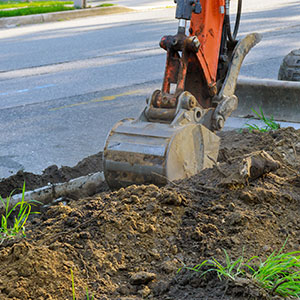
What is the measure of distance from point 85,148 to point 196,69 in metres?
2.03

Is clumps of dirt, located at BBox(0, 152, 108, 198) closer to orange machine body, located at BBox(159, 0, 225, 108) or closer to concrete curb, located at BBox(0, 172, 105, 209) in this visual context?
concrete curb, located at BBox(0, 172, 105, 209)

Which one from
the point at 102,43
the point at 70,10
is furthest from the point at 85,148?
the point at 70,10

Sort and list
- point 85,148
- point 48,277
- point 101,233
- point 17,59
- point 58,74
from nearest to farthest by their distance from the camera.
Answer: point 48,277 < point 101,233 < point 85,148 < point 58,74 < point 17,59

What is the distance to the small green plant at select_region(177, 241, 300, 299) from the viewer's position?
9.58ft

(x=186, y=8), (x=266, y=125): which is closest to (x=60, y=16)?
(x=266, y=125)

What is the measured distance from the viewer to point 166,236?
3.54 meters

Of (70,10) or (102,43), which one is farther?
(70,10)

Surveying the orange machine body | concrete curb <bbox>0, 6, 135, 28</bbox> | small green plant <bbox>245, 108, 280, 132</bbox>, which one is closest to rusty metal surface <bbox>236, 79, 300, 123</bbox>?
small green plant <bbox>245, 108, 280, 132</bbox>

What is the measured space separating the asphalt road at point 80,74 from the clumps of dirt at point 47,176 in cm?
33

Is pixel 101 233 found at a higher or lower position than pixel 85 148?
higher

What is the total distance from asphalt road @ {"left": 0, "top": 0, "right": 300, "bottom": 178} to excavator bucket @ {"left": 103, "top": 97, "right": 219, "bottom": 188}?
5.65 ft

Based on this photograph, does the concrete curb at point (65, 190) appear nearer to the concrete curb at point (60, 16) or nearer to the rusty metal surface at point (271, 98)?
the rusty metal surface at point (271, 98)

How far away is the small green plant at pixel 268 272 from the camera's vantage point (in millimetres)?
2920

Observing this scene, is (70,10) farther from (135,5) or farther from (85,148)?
(85,148)
